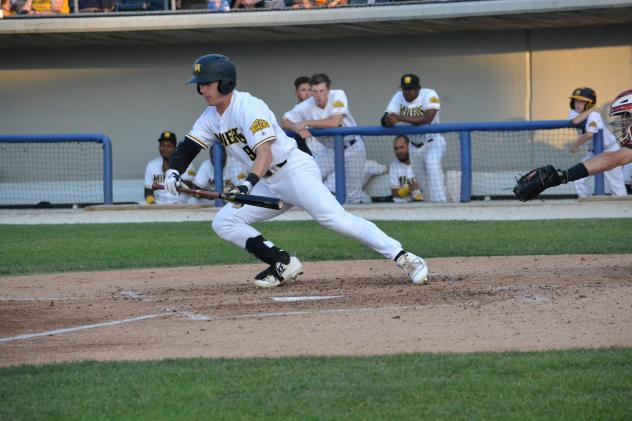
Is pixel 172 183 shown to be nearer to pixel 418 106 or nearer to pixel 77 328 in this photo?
pixel 77 328

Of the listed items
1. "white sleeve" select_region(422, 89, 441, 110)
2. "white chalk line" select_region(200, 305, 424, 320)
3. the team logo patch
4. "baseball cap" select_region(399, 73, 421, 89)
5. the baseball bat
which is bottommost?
"white chalk line" select_region(200, 305, 424, 320)

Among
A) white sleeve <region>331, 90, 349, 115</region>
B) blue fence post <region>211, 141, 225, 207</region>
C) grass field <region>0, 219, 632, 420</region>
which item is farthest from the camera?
blue fence post <region>211, 141, 225, 207</region>

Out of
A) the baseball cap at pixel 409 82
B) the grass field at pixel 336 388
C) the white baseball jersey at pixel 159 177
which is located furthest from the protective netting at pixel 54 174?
the grass field at pixel 336 388

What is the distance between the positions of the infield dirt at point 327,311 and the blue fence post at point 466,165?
4758mm

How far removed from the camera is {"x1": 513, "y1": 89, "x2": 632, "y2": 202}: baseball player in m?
8.08

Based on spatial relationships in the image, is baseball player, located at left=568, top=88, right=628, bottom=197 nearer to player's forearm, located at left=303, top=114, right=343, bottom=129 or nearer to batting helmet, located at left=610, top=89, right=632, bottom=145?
player's forearm, located at left=303, top=114, right=343, bottom=129

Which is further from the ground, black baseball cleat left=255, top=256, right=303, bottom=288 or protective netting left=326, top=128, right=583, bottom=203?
protective netting left=326, top=128, right=583, bottom=203

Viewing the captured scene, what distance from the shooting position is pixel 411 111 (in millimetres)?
14977

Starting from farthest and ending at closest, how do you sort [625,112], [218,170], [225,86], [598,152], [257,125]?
[218,170] < [598,152] < [625,112] < [225,86] < [257,125]

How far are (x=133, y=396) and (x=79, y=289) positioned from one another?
4.01 m

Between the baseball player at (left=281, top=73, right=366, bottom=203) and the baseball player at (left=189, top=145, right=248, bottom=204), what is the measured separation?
3.24 ft

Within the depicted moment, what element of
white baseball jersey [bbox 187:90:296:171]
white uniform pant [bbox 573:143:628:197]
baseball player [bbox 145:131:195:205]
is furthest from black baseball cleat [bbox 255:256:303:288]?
white uniform pant [bbox 573:143:628:197]

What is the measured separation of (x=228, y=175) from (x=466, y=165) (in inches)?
135

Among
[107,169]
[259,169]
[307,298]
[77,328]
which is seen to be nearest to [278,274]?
[307,298]
